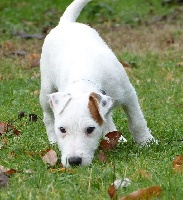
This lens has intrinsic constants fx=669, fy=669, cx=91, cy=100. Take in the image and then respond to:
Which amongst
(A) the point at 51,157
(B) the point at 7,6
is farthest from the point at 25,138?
(B) the point at 7,6

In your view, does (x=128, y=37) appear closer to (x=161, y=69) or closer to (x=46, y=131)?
(x=161, y=69)

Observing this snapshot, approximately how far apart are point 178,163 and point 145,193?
3.26 ft

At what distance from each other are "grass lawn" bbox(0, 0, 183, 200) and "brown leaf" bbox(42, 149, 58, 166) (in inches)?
3.1

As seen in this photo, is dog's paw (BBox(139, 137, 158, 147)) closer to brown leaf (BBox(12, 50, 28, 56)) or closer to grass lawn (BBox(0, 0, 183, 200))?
grass lawn (BBox(0, 0, 183, 200))

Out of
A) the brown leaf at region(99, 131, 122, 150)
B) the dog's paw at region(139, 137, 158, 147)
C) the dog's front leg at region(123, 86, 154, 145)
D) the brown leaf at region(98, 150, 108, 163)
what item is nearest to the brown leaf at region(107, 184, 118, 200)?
the brown leaf at region(98, 150, 108, 163)

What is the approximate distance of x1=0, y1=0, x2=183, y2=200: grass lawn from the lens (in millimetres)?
4566

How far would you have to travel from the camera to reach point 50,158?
5.45 metres

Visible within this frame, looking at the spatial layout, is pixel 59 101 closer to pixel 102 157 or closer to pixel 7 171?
pixel 102 157

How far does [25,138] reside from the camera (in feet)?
20.6

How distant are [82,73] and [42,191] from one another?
173 cm

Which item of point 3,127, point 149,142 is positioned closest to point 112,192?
point 149,142

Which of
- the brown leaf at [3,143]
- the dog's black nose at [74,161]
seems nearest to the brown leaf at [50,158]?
the dog's black nose at [74,161]

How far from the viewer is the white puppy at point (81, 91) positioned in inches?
203

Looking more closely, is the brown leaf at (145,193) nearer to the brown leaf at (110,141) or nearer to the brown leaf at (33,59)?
the brown leaf at (110,141)
